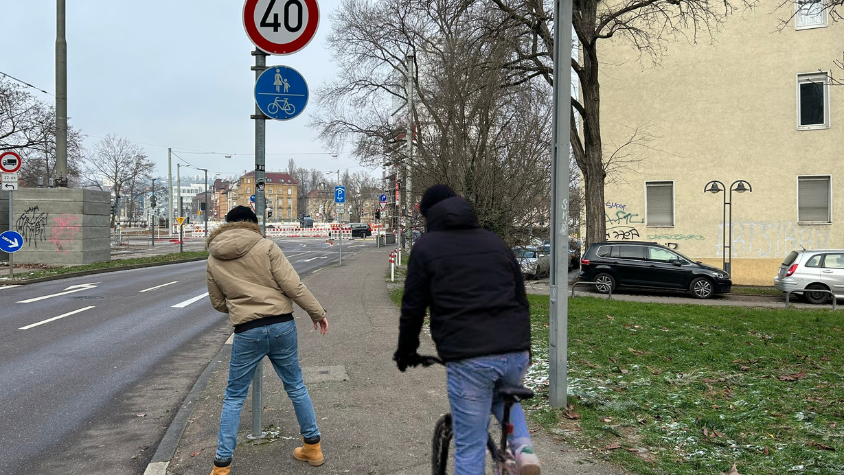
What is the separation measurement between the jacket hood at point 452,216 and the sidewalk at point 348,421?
189cm

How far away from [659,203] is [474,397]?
2317 centimetres

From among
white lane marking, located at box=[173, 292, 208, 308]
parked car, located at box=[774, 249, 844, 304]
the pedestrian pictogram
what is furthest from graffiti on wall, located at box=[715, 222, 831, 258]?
the pedestrian pictogram

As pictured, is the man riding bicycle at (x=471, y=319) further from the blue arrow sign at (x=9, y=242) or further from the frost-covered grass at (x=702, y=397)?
the blue arrow sign at (x=9, y=242)

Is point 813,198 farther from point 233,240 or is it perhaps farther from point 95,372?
point 233,240

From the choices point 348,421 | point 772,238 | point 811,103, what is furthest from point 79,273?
point 811,103

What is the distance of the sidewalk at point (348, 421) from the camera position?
412cm

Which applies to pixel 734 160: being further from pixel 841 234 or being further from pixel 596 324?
pixel 596 324

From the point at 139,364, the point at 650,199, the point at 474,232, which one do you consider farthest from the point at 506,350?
the point at 650,199

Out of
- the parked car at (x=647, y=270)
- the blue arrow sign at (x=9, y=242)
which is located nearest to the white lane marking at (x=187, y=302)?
the blue arrow sign at (x=9, y=242)

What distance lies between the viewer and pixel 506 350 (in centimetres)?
280

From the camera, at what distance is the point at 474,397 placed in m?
2.83

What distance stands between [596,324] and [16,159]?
50.0 ft

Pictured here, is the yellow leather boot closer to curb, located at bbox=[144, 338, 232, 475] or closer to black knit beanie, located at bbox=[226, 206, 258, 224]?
curb, located at bbox=[144, 338, 232, 475]

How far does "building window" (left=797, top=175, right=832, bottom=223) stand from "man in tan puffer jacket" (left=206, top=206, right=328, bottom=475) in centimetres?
2359
